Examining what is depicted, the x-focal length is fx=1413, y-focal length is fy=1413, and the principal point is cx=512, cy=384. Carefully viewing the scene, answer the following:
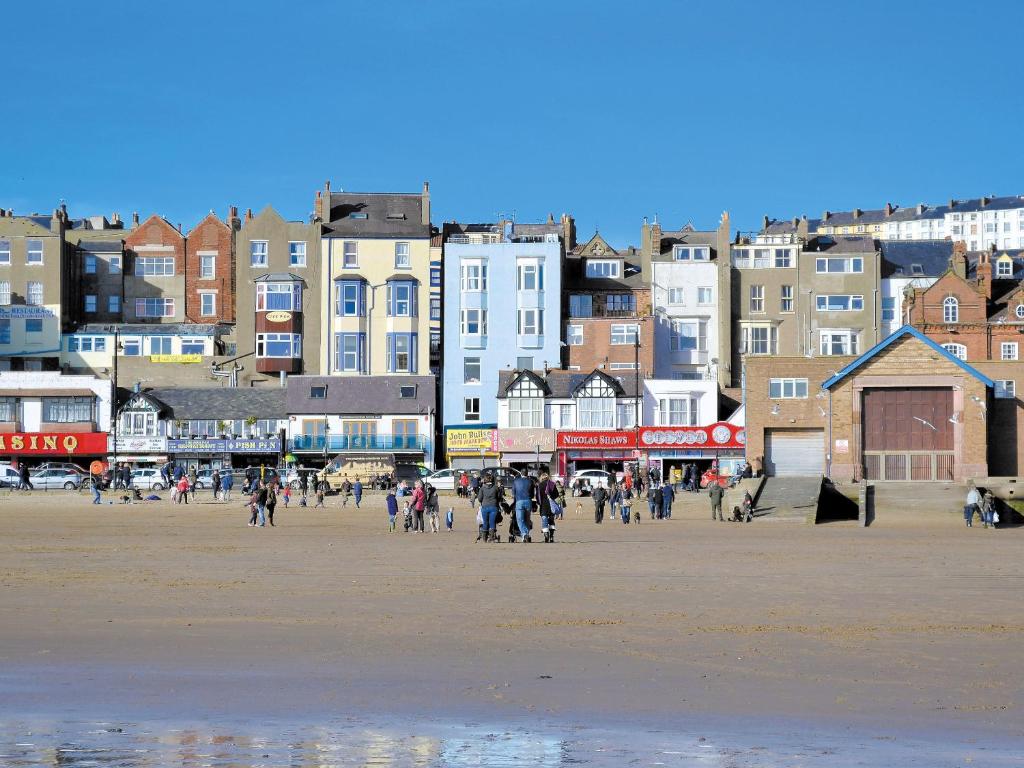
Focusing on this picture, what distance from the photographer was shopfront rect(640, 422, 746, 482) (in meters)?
72.2

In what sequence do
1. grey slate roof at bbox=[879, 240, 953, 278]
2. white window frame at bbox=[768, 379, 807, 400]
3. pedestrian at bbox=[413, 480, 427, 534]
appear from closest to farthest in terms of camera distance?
pedestrian at bbox=[413, 480, 427, 534], white window frame at bbox=[768, 379, 807, 400], grey slate roof at bbox=[879, 240, 953, 278]

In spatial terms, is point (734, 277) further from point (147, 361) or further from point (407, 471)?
point (147, 361)

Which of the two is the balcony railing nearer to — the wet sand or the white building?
the white building

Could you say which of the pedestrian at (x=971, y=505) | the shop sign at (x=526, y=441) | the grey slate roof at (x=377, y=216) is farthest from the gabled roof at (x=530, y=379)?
the pedestrian at (x=971, y=505)

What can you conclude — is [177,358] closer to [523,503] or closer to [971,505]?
[971,505]

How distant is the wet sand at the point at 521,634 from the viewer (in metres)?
12.9

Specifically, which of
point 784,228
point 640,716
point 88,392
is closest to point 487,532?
point 640,716

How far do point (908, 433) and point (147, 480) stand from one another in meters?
34.8

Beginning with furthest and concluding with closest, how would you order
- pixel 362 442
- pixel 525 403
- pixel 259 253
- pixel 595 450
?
pixel 259 253 → pixel 362 442 → pixel 525 403 → pixel 595 450

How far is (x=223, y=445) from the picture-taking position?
249 ft

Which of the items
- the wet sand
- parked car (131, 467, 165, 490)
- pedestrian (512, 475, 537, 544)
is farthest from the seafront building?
the wet sand

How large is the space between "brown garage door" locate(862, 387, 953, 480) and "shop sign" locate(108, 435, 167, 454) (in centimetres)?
3941

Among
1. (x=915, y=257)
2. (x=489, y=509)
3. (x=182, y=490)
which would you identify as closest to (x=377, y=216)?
(x=182, y=490)

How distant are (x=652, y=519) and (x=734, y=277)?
129ft
